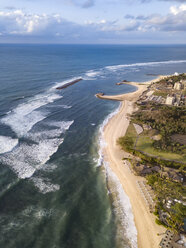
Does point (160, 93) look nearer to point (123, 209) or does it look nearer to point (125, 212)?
point (123, 209)

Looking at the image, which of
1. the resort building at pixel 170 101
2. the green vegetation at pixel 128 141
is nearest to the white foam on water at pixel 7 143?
the green vegetation at pixel 128 141

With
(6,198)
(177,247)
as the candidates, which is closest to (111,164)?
(177,247)

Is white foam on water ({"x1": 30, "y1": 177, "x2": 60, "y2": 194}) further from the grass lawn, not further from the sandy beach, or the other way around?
the grass lawn

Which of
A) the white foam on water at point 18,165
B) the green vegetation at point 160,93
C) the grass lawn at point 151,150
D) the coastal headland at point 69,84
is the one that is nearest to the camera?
the white foam on water at point 18,165

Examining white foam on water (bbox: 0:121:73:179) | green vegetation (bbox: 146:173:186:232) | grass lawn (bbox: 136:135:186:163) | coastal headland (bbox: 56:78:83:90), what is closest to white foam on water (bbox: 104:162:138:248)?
green vegetation (bbox: 146:173:186:232)

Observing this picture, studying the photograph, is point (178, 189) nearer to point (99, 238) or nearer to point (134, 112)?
point (99, 238)

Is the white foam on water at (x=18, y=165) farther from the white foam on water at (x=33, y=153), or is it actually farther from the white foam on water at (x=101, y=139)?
the white foam on water at (x=101, y=139)
